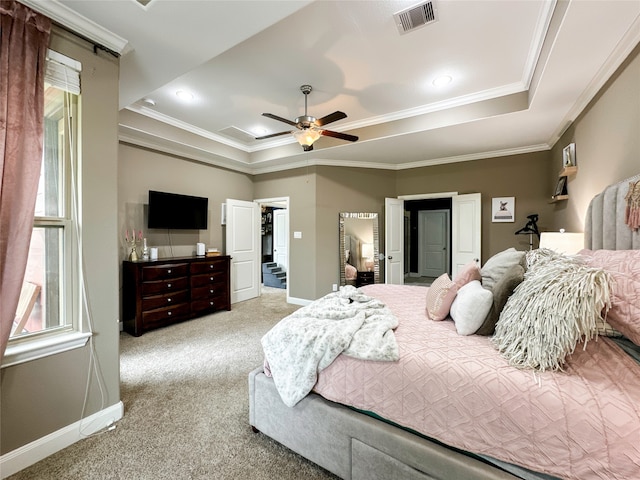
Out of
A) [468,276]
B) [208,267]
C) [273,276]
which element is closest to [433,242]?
[273,276]

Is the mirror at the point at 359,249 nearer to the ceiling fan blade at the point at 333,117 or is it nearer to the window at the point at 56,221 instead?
the ceiling fan blade at the point at 333,117

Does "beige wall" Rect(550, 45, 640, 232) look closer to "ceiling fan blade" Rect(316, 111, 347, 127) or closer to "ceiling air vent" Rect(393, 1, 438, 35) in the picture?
"ceiling air vent" Rect(393, 1, 438, 35)

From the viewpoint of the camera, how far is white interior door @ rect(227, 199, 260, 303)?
5.20m

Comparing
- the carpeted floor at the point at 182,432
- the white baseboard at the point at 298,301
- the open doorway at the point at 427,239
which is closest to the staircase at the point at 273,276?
the white baseboard at the point at 298,301

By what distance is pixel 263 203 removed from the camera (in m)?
5.87

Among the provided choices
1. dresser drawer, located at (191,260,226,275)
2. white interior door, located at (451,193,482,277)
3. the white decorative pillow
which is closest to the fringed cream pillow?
the white decorative pillow

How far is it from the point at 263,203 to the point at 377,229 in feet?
8.09

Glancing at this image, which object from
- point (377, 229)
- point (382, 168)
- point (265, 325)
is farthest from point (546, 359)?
point (382, 168)

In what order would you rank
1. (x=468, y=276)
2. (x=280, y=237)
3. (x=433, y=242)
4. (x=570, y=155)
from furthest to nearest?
1. (x=280, y=237)
2. (x=433, y=242)
3. (x=570, y=155)
4. (x=468, y=276)

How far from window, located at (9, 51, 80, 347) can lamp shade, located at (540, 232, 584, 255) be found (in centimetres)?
379

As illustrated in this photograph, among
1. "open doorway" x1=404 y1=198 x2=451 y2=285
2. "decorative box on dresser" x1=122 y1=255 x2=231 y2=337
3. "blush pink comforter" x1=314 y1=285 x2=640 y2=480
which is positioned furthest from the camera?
"open doorway" x1=404 y1=198 x2=451 y2=285

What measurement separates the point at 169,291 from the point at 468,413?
3874 mm

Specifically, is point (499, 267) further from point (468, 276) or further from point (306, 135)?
point (306, 135)

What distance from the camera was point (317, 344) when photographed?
1.48 metres
